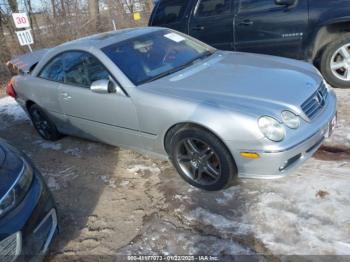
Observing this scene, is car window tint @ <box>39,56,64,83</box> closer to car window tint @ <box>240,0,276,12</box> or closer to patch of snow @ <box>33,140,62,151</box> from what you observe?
patch of snow @ <box>33,140,62,151</box>

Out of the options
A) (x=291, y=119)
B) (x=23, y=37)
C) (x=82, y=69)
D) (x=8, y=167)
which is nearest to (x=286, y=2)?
(x=291, y=119)

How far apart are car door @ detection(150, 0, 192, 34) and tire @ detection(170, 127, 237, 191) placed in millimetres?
3574

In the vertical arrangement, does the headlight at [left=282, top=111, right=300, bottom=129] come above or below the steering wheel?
below

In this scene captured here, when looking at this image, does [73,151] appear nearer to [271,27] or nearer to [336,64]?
[271,27]

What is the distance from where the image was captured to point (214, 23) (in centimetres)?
635

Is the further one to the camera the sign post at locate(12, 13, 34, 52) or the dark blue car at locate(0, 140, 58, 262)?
the sign post at locate(12, 13, 34, 52)

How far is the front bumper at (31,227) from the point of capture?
2.48 m

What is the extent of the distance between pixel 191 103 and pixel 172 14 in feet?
12.9

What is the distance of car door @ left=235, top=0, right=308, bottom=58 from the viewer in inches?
221

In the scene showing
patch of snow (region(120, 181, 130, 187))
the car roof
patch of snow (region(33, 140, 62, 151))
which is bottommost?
patch of snow (region(33, 140, 62, 151))

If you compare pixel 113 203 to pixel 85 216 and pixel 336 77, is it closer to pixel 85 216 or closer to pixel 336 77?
pixel 85 216

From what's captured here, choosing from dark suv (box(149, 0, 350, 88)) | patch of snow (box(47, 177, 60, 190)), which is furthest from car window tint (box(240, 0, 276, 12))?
patch of snow (box(47, 177, 60, 190))

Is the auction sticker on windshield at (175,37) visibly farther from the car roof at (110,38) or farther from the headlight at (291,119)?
the headlight at (291,119)

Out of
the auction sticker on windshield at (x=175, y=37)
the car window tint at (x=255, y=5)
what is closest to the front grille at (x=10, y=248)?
the auction sticker on windshield at (x=175, y=37)
